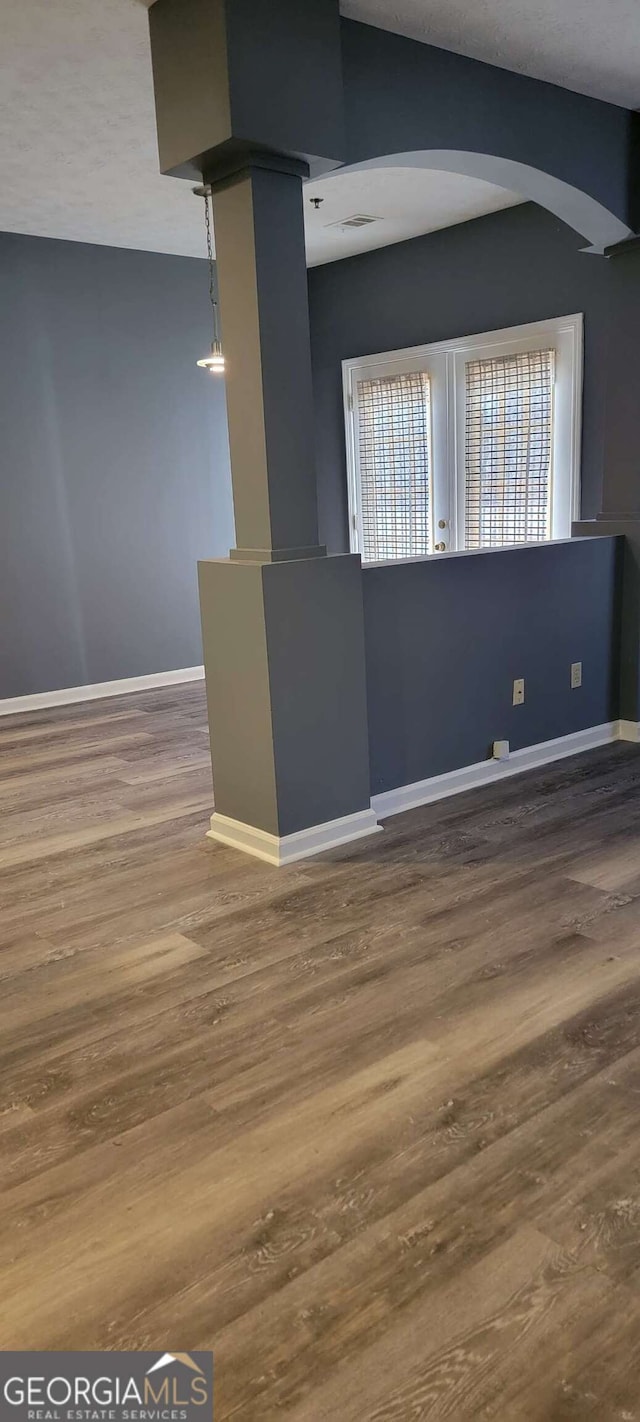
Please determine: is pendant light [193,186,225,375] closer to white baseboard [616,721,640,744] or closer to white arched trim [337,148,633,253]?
white arched trim [337,148,633,253]

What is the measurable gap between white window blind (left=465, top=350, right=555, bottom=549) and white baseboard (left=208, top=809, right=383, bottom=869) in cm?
277

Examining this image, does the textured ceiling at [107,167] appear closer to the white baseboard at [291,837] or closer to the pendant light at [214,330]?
the pendant light at [214,330]

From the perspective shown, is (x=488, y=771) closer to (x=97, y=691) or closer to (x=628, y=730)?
(x=628, y=730)

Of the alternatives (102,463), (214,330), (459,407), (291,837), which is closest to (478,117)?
(459,407)

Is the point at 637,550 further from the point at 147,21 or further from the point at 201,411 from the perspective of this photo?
the point at 201,411

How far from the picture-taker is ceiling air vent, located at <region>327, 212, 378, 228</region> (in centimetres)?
559

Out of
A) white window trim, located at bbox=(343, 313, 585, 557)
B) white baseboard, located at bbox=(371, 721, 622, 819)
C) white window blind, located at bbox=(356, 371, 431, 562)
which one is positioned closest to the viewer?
white baseboard, located at bbox=(371, 721, 622, 819)

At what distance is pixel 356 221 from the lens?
225 inches

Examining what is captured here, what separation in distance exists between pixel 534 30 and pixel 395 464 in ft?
11.1
